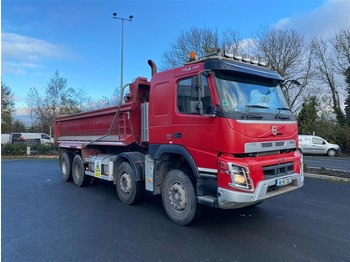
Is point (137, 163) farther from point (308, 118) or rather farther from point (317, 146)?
point (308, 118)

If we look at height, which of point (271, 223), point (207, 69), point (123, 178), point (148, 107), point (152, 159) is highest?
point (207, 69)

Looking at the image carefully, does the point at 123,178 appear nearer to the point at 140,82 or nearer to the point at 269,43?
the point at 140,82

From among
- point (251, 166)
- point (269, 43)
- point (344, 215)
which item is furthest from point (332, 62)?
point (251, 166)

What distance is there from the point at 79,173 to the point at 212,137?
5.90 meters

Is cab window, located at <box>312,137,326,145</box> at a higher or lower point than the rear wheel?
higher

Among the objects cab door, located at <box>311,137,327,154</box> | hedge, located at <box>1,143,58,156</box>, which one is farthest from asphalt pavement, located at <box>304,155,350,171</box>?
hedge, located at <box>1,143,58,156</box>

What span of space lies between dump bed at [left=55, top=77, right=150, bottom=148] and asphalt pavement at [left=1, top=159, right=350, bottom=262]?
63.9 inches

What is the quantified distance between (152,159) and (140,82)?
1.90 m

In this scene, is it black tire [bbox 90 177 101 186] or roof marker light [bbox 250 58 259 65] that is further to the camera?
black tire [bbox 90 177 101 186]

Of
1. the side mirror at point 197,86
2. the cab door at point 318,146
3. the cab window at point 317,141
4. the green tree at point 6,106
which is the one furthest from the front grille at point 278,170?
the green tree at point 6,106

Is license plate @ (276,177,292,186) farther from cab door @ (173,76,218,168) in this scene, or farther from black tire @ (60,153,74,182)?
black tire @ (60,153,74,182)

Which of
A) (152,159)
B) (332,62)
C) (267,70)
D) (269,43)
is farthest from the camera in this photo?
(332,62)

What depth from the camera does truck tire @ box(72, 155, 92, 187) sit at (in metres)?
8.23

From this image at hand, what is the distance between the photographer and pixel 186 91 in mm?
4688
